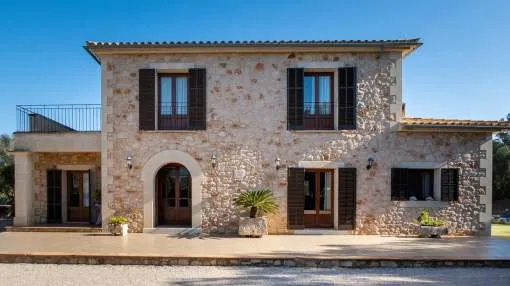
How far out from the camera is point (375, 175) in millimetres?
11016

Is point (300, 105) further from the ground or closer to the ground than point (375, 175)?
further from the ground

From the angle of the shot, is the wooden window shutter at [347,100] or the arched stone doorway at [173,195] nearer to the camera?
the wooden window shutter at [347,100]

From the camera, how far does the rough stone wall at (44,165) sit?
12398 mm

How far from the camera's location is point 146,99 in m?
11.1

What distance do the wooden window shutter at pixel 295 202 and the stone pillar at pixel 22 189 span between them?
900 cm

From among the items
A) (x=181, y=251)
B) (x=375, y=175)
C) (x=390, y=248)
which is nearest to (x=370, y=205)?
(x=375, y=175)

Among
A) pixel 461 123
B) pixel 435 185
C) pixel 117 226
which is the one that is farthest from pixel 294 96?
pixel 117 226

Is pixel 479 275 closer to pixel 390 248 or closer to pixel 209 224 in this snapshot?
pixel 390 248

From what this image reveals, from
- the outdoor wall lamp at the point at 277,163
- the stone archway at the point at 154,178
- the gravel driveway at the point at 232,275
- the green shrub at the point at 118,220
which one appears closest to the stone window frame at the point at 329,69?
the outdoor wall lamp at the point at 277,163

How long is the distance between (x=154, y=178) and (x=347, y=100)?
22.4 feet

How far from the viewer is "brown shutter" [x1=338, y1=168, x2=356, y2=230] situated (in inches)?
432

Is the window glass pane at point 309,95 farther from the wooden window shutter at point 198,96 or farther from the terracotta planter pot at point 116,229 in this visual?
the terracotta planter pot at point 116,229

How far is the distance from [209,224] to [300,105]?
487 cm

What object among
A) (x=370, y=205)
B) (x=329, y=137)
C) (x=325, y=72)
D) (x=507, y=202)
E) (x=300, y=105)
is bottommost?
(x=507, y=202)
